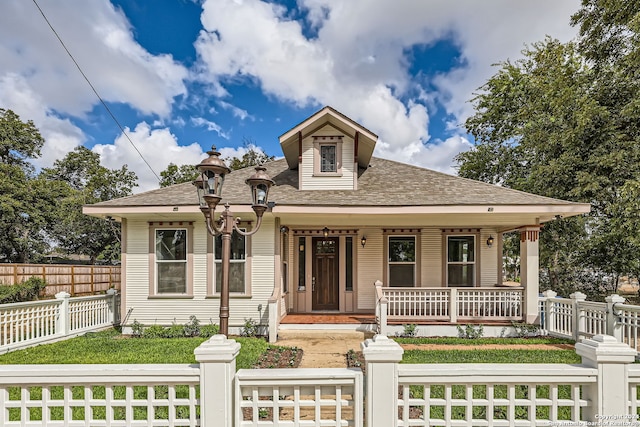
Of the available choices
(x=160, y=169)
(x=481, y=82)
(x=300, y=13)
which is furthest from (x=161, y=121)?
(x=481, y=82)

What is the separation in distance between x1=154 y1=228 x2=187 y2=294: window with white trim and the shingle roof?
3.50ft

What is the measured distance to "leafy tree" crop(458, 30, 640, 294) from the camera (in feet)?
35.0

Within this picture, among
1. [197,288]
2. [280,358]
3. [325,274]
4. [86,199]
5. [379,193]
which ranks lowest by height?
[280,358]

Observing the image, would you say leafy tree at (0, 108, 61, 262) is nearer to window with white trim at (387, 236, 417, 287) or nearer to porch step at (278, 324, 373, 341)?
porch step at (278, 324, 373, 341)

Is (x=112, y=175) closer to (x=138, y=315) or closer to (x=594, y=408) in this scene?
(x=138, y=315)

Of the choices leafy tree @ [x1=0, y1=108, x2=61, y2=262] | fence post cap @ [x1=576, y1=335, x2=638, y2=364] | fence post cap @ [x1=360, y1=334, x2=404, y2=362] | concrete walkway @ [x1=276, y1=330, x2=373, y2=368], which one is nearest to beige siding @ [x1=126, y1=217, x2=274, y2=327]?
concrete walkway @ [x1=276, y1=330, x2=373, y2=368]

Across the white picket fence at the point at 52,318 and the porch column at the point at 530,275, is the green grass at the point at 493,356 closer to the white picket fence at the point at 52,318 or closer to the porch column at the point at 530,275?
the porch column at the point at 530,275

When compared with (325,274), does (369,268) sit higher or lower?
higher

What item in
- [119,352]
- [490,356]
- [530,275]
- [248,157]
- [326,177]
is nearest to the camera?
[490,356]

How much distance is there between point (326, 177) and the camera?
947 cm

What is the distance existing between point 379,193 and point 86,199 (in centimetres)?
2013

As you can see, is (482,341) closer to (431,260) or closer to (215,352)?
(431,260)

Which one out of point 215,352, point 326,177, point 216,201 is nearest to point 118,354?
point 216,201

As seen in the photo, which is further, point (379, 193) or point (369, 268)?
point (369, 268)
